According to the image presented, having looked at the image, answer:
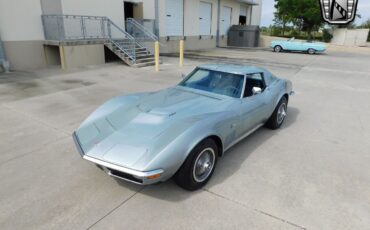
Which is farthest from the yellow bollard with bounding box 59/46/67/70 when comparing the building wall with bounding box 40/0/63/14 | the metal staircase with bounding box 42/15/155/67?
the building wall with bounding box 40/0/63/14

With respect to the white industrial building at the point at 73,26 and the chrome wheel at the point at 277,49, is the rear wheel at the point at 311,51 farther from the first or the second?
the white industrial building at the point at 73,26

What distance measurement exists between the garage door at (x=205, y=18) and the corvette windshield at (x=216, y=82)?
61.0ft

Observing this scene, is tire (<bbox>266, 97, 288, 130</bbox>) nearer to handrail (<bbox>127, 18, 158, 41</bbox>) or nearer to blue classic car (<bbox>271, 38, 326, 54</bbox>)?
handrail (<bbox>127, 18, 158, 41</bbox>)

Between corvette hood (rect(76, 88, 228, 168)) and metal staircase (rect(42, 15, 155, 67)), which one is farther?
metal staircase (rect(42, 15, 155, 67))

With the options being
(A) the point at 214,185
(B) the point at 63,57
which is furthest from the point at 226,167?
Answer: (B) the point at 63,57

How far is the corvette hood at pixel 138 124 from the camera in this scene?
8.47 feet

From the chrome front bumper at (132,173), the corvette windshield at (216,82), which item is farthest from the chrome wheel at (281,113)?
the chrome front bumper at (132,173)

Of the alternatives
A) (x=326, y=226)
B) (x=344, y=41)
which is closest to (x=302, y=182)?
(x=326, y=226)

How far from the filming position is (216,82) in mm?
4070

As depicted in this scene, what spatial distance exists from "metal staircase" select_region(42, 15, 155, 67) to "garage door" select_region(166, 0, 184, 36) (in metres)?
5.03

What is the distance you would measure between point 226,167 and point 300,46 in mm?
19802

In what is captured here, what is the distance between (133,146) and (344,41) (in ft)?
110

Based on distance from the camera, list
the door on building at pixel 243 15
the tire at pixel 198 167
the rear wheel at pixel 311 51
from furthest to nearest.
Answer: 1. the door on building at pixel 243 15
2. the rear wheel at pixel 311 51
3. the tire at pixel 198 167

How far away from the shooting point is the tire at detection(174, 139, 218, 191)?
2.78m
